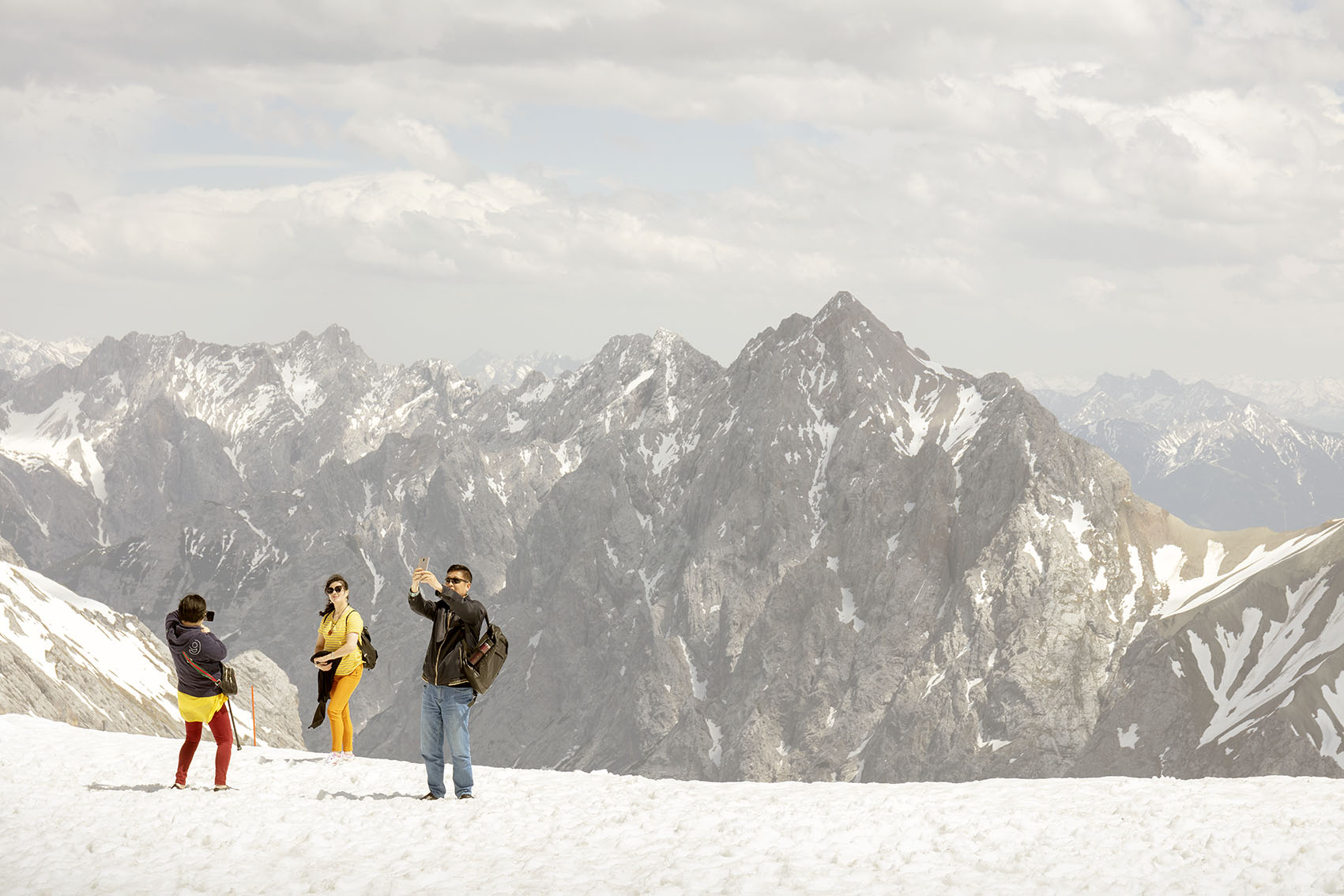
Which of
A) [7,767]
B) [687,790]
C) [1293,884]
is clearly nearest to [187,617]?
[7,767]

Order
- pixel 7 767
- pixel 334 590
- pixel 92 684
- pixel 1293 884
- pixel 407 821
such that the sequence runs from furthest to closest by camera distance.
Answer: pixel 92 684, pixel 7 767, pixel 334 590, pixel 407 821, pixel 1293 884

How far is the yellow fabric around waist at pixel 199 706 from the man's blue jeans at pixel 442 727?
4.32 m

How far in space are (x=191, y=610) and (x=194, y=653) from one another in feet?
2.79

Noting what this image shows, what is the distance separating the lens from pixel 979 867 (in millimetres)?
18312

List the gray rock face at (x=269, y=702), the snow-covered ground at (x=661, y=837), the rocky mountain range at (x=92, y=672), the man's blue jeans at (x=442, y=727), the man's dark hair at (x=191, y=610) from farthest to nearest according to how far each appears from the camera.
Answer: the gray rock face at (x=269, y=702) → the rocky mountain range at (x=92, y=672) → the man's dark hair at (x=191, y=610) → the man's blue jeans at (x=442, y=727) → the snow-covered ground at (x=661, y=837)

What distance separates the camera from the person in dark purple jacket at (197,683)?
22.0 m

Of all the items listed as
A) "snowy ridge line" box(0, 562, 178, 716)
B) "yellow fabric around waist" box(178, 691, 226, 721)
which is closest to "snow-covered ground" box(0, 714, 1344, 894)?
"yellow fabric around waist" box(178, 691, 226, 721)

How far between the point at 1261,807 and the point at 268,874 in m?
17.8

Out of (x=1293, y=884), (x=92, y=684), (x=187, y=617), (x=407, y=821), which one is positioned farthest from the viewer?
(x=92, y=684)

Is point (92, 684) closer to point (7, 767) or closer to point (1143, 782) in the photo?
point (7, 767)

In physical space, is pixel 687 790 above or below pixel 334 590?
below

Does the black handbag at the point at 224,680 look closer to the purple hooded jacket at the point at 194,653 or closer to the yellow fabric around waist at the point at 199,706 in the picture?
the purple hooded jacket at the point at 194,653

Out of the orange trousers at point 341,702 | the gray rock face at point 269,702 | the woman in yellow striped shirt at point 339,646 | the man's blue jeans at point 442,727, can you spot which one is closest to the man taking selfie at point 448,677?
the man's blue jeans at point 442,727

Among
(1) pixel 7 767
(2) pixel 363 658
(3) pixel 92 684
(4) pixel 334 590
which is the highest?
(4) pixel 334 590
